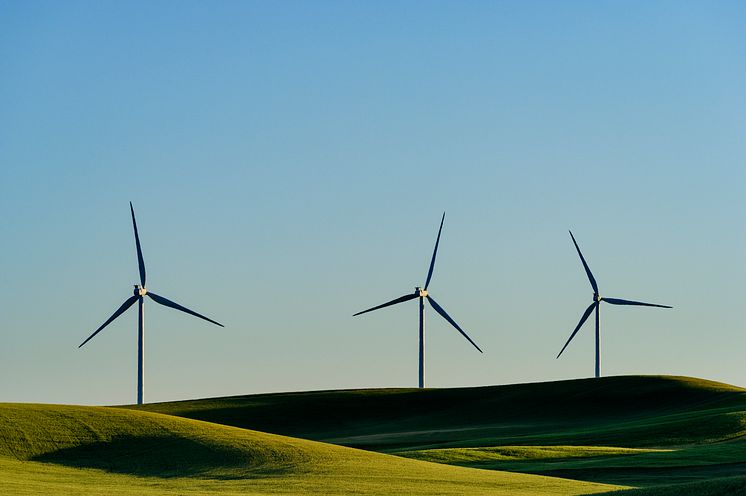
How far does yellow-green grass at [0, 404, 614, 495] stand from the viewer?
3625 centimetres

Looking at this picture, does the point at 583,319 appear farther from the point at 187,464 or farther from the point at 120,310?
the point at 187,464

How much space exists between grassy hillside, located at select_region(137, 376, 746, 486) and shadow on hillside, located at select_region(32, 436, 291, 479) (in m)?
8.69

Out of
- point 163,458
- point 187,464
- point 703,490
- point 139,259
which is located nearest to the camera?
point 703,490

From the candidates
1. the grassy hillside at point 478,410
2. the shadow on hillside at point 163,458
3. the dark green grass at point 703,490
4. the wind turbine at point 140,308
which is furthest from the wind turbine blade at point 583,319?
the dark green grass at point 703,490

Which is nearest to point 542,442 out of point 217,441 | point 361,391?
point 217,441

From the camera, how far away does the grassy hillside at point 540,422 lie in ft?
151

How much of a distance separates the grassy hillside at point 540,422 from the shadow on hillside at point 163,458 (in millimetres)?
8685

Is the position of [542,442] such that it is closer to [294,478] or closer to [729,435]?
[729,435]

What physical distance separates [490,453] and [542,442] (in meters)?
9.70

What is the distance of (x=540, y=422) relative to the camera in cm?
8038

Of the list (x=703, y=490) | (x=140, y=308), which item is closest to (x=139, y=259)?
Answer: (x=140, y=308)

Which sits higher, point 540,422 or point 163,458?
point 540,422

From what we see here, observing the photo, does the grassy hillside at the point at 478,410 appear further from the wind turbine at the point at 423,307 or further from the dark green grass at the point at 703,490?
the dark green grass at the point at 703,490

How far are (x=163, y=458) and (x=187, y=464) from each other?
1.46m
